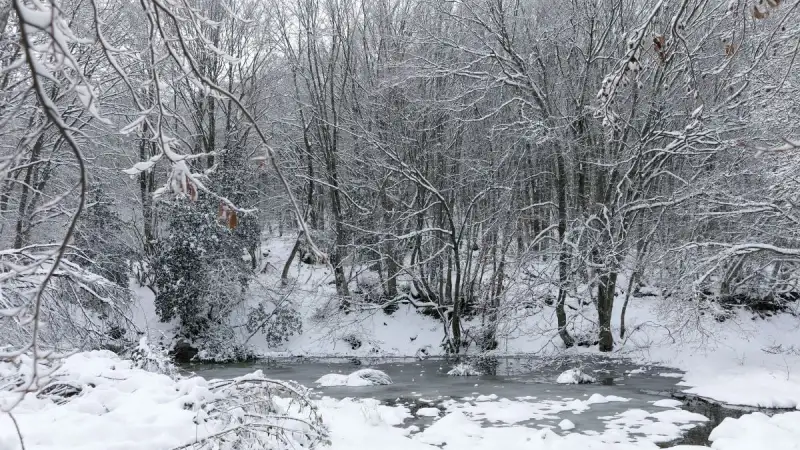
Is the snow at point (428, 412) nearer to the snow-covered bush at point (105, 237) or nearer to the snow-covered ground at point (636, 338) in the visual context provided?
the snow-covered ground at point (636, 338)

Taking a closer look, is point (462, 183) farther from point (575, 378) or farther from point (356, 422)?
point (356, 422)

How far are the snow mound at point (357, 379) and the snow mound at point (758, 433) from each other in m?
7.59

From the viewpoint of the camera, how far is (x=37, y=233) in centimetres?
1628

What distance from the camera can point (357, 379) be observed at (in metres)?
14.1

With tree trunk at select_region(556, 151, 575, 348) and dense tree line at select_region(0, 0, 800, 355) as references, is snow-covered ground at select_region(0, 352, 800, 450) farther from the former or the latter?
tree trunk at select_region(556, 151, 575, 348)

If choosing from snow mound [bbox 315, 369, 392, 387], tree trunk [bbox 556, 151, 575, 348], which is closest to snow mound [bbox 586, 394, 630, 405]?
tree trunk [bbox 556, 151, 575, 348]

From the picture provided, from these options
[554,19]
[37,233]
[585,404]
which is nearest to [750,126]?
[554,19]

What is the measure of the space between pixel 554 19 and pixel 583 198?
5.45 m

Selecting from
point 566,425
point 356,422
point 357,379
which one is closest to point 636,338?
point 357,379

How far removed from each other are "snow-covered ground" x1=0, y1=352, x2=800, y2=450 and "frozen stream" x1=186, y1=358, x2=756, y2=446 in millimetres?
59

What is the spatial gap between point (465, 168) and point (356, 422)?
44.3 feet

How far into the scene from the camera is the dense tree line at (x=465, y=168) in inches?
531

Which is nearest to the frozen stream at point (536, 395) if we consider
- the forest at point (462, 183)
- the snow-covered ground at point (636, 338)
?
the snow-covered ground at point (636, 338)

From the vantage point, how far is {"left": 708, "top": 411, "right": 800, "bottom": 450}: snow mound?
742cm
